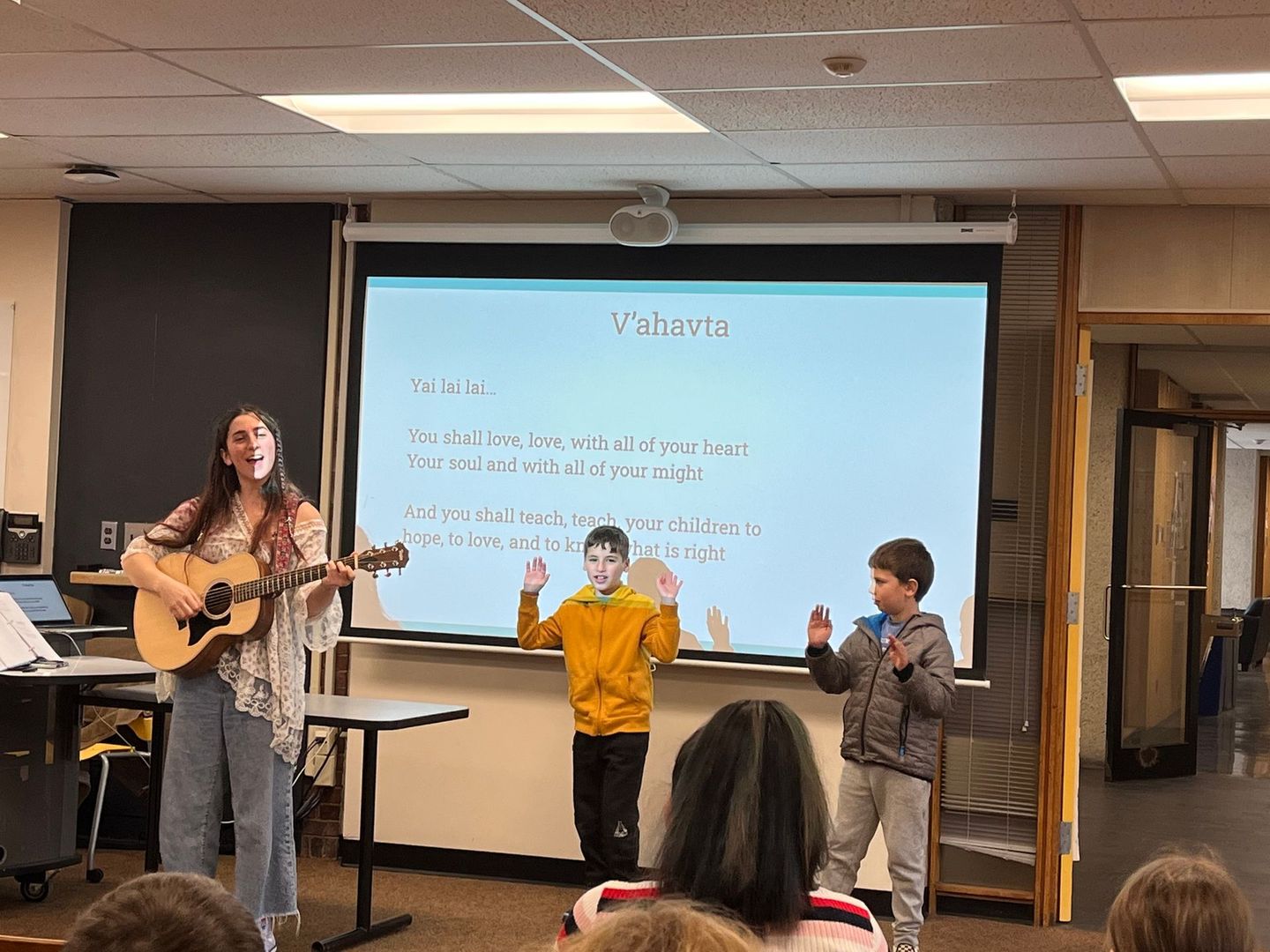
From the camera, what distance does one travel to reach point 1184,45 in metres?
3.38

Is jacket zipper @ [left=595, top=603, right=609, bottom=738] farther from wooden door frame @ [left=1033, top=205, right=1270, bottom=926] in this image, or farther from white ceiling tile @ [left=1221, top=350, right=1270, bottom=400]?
white ceiling tile @ [left=1221, top=350, right=1270, bottom=400]

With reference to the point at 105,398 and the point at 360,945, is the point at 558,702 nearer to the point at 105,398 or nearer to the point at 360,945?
the point at 360,945

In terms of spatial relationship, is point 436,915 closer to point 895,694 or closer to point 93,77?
point 895,694

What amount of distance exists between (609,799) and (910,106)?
245 centimetres

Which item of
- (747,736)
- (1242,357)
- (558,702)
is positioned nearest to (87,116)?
(558,702)

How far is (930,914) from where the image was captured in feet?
17.5

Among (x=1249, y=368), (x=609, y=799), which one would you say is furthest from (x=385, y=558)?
(x=1249, y=368)

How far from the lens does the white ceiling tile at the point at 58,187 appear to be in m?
5.67

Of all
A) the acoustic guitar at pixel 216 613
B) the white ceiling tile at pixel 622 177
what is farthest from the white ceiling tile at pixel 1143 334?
the acoustic guitar at pixel 216 613

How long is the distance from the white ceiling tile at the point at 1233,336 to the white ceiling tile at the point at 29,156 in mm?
5103

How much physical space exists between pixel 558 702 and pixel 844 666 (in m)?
1.65

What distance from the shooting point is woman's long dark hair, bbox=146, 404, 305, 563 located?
4070 mm

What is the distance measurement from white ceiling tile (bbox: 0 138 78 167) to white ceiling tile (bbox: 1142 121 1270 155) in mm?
3607

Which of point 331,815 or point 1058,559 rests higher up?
point 1058,559
